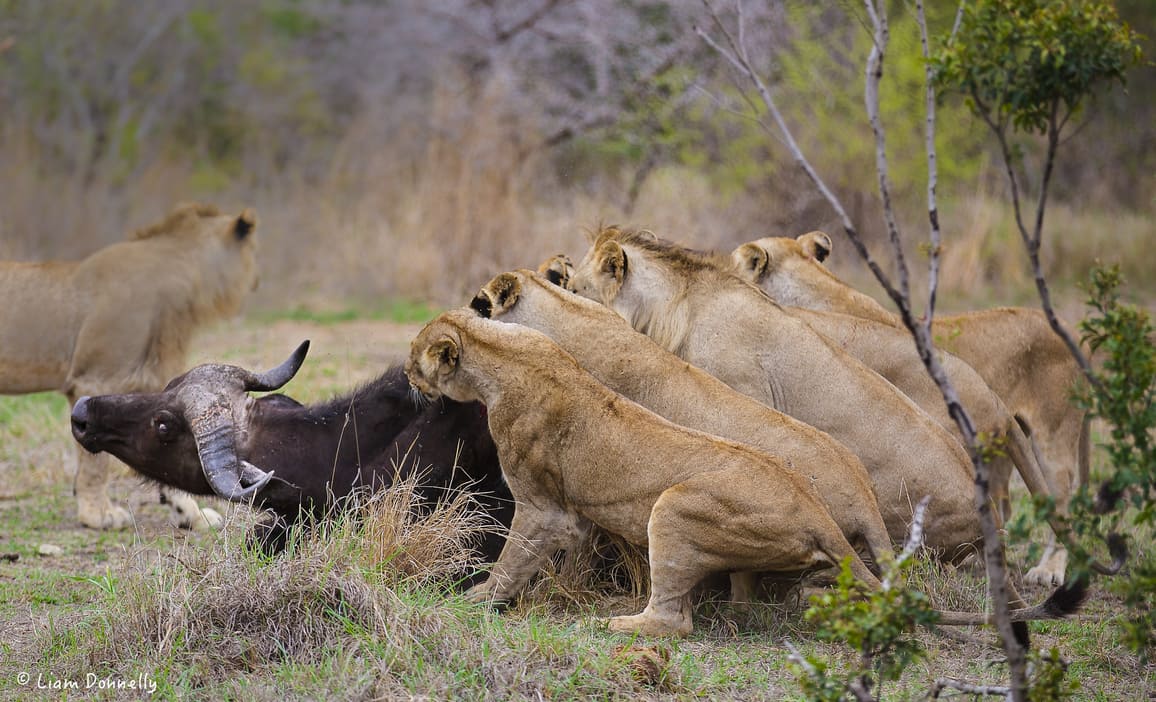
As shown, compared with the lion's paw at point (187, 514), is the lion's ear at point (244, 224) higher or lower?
higher

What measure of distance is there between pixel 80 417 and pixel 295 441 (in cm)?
99

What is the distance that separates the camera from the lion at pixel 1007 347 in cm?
701

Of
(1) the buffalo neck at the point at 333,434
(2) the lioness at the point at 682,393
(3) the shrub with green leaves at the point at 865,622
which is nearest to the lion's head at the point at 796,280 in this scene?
(2) the lioness at the point at 682,393

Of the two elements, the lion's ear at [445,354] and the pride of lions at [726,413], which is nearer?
the pride of lions at [726,413]

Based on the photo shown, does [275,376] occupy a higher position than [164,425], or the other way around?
[275,376]

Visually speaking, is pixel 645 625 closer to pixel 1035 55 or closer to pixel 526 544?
pixel 526 544

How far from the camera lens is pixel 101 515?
295 inches

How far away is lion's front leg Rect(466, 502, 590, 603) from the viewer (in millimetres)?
5363

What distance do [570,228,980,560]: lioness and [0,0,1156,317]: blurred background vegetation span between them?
4453 mm

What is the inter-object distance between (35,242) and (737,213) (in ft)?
28.0

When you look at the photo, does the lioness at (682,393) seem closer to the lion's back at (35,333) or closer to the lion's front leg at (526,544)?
the lion's front leg at (526,544)

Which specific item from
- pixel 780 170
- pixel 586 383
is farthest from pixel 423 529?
pixel 780 170

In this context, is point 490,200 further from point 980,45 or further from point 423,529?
point 980,45

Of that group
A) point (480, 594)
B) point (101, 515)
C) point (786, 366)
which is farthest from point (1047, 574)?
point (101, 515)
